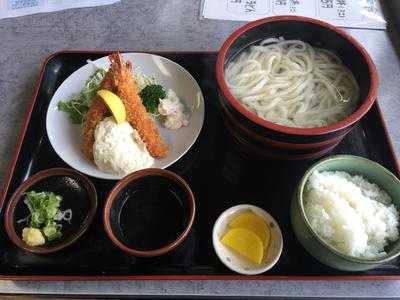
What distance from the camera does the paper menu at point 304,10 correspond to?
1417 mm

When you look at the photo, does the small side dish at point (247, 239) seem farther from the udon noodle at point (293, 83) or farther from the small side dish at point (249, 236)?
the udon noodle at point (293, 83)

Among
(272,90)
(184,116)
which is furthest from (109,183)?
(272,90)

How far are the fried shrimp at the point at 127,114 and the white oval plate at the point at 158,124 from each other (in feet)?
0.11

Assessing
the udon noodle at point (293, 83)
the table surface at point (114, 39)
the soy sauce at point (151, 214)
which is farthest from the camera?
the table surface at point (114, 39)

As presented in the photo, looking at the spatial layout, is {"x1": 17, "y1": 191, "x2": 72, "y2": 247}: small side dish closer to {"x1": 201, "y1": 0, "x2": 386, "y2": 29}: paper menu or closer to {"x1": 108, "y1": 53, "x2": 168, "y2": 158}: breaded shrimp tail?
{"x1": 108, "y1": 53, "x2": 168, "y2": 158}: breaded shrimp tail

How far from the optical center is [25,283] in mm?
901

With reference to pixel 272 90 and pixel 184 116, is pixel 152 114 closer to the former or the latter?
pixel 184 116

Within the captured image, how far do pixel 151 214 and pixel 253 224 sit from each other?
0.78 ft

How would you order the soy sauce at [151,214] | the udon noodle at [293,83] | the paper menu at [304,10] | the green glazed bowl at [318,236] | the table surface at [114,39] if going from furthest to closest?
the paper menu at [304,10] < the table surface at [114,39] < the udon noodle at [293,83] < the soy sauce at [151,214] < the green glazed bowl at [318,236]

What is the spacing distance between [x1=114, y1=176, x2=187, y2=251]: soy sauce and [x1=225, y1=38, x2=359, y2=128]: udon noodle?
0.96ft

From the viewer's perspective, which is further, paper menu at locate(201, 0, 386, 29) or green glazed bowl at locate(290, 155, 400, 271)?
paper menu at locate(201, 0, 386, 29)

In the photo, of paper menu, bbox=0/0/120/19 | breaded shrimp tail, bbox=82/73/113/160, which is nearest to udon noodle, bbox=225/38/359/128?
breaded shrimp tail, bbox=82/73/113/160

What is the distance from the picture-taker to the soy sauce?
0.91 meters

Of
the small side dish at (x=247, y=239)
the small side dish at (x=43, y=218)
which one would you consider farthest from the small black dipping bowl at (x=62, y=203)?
→ the small side dish at (x=247, y=239)
